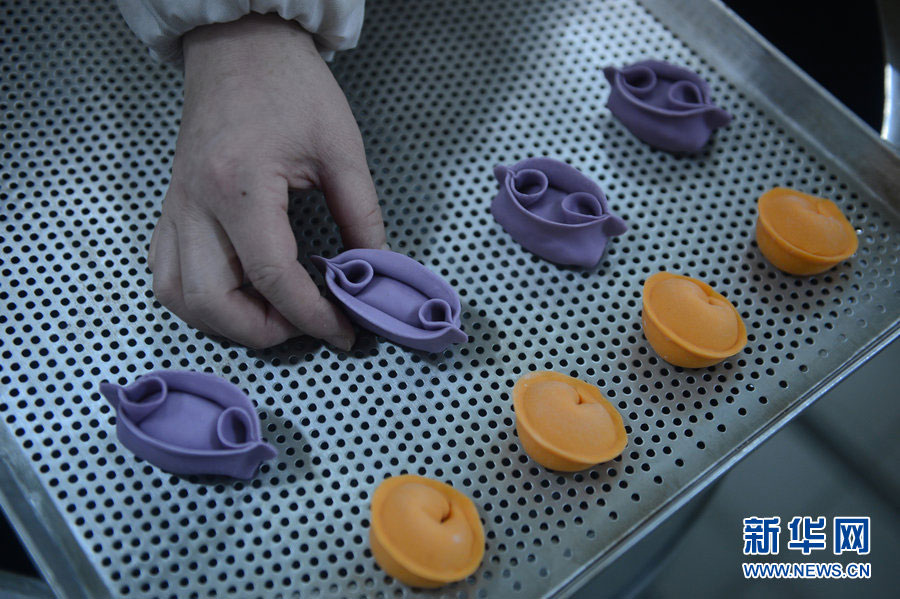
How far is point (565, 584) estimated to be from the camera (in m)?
0.67

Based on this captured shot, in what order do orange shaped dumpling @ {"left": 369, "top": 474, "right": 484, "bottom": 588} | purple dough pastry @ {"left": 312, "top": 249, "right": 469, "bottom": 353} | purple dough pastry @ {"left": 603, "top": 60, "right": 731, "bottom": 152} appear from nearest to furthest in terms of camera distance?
orange shaped dumpling @ {"left": 369, "top": 474, "right": 484, "bottom": 588} → purple dough pastry @ {"left": 312, "top": 249, "right": 469, "bottom": 353} → purple dough pastry @ {"left": 603, "top": 60, "right": 731, "bottom": 152}

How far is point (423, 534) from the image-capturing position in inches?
25.4

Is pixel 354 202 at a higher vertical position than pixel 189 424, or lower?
higher

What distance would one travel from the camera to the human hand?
27.6 inches

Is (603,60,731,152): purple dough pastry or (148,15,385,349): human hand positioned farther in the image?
(603,60,731,152): purple dough pastry

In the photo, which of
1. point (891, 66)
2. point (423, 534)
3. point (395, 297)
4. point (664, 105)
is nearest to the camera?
point (423, 534)

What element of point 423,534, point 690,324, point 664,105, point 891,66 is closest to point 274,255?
point 423,534

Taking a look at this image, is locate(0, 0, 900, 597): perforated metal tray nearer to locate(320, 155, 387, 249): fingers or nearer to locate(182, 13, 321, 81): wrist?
locate(320, 155, 387, 249): fingers

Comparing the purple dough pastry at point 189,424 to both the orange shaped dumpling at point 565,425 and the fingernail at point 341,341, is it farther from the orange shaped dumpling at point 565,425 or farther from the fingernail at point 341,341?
the orange shaped dumpling at point 565,425

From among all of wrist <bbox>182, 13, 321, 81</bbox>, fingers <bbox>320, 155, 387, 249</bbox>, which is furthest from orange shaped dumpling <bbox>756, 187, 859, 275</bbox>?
wrist <bbox>182, 13, 321, 81</bbox>

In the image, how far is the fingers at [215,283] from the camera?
0.71 m

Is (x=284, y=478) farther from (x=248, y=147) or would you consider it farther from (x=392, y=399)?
(x=248, y=147)

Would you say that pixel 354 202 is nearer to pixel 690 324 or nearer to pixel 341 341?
pixel 341 341

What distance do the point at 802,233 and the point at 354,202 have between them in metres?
0.50
